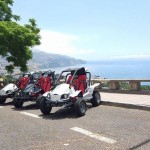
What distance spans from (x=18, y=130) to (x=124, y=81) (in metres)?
9.29

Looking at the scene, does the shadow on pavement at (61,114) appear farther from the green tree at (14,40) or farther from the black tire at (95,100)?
the green tree at (14,40)

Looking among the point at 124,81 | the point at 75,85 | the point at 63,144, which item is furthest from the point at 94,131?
the point at 124,81

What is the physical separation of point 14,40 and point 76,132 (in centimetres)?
1781

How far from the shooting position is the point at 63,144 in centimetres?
759

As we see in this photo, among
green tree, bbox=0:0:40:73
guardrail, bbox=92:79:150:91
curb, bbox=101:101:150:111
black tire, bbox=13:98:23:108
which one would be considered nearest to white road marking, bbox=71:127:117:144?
curb, bbox=101:101:150:111

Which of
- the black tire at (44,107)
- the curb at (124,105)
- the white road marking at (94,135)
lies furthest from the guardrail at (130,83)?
the white road marking at (94,135)

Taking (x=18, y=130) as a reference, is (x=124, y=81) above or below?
above

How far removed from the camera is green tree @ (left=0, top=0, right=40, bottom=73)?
24766 millimetres

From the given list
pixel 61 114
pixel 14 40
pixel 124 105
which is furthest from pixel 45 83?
pixel 14 40

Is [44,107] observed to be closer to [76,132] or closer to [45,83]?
[45,83]

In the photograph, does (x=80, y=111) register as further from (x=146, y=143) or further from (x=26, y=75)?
(x=26, y=75)

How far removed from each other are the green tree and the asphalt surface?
13.2 metres

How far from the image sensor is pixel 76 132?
8734 mm

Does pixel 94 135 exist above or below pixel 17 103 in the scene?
below
